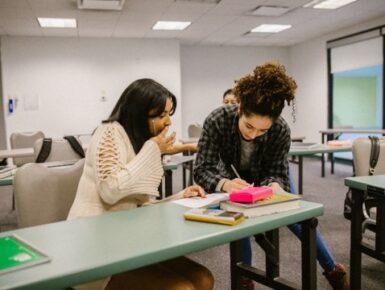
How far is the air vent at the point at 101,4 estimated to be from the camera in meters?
4.70

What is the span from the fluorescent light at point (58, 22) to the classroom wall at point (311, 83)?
477 cm

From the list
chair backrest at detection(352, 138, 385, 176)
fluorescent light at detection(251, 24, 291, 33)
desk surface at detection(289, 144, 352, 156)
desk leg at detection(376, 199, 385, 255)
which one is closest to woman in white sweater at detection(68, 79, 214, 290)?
desk leg at detection(376, 199, 385, 255)

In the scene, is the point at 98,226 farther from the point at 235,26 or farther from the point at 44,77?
the point at 44,77

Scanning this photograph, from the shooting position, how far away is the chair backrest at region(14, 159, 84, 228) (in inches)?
57.6

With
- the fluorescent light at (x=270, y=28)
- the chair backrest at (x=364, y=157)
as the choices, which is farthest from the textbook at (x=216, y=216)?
the fluorescent light at (x=270, y=28)

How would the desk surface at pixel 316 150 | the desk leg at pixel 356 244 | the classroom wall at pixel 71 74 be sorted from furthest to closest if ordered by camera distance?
the classroom wall at pixel 71 74 < the desk surface at pixel 316 150 < the desk leg at pixel 356 244

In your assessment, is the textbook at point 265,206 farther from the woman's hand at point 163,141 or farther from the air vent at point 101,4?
the air vent at point 101,4

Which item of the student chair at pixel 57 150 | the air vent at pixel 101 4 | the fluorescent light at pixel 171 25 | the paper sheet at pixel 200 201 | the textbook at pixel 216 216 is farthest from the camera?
the fluorescent light at pixel 171 25

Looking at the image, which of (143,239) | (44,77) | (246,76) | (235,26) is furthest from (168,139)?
(44,77)

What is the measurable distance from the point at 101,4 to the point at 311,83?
16.1 feet

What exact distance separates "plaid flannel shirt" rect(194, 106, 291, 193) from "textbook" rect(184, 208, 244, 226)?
21.1 inches

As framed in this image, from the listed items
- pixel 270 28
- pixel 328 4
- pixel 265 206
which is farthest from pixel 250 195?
pixel 270 28

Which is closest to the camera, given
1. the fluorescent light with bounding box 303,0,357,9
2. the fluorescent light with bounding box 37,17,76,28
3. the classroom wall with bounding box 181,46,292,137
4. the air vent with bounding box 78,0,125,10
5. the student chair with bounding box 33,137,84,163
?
the student chair with bounding box 33,137,84,163

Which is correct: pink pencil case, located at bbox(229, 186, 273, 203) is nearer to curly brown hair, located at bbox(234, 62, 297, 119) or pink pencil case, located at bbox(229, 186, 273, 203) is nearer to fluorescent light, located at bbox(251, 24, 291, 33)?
curly brown hair, located at bbox(234, 62, 297, 119)
